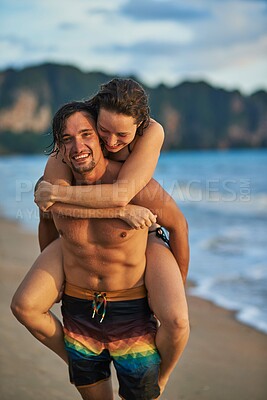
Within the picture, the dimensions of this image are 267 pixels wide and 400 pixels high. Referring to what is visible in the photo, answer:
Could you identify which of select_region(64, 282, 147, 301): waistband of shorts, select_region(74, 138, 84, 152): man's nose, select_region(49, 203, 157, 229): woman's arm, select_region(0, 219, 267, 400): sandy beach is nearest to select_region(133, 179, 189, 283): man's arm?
select_region(49, 203, 157, 229): woman's arm

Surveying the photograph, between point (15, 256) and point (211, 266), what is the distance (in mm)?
3085

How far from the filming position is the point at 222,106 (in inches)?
5010

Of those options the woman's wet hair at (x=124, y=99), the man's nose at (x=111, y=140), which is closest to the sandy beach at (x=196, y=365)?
the man's nose at (x=111, y=140)

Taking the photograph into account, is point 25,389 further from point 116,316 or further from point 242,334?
point 242,334

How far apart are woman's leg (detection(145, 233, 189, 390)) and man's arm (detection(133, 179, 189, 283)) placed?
0.25ft

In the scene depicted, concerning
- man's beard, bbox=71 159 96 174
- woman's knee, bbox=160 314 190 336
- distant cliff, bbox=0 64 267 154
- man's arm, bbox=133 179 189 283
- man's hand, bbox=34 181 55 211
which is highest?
man's beard, bbox=71 159 96 174

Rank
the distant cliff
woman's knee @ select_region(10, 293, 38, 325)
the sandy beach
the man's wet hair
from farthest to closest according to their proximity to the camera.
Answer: the distant cliff, the sandy beach, woman's knee @ select_region(10, 293, 38, 325), the man's wet hair

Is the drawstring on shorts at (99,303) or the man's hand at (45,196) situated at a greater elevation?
the man's hand at (45,196)

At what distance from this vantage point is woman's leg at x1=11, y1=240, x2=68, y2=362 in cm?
332

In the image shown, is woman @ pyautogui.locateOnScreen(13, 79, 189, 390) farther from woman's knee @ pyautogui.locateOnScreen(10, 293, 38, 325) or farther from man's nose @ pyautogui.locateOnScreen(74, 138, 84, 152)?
man's nose @ pyautogui.locateOnScreen(74, 138, 84, 152)

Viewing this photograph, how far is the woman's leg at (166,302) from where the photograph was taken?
317 cm

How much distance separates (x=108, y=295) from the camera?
3.38 metres

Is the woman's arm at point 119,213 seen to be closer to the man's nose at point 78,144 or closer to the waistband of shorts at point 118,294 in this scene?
the man's nose at point 78,144

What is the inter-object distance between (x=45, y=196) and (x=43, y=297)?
57 cm
